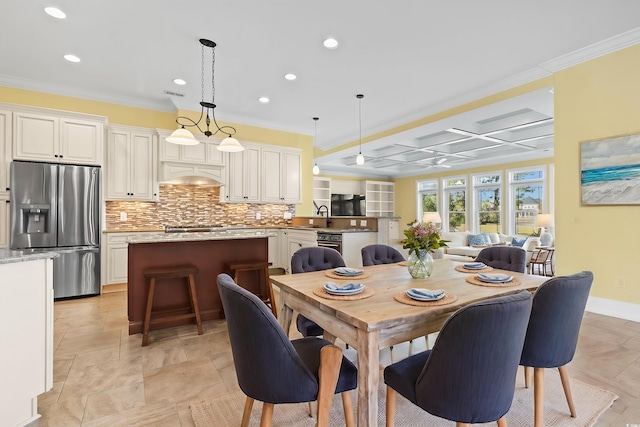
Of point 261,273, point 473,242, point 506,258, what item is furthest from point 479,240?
point 261,273

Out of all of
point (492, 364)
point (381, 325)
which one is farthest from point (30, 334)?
point (492, 364)

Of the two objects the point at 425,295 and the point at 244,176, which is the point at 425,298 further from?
the point at 244,176

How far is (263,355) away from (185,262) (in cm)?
232

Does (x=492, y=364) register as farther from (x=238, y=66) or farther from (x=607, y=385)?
(x=238, y=66)

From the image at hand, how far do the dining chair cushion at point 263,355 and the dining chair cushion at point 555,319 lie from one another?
1.09m

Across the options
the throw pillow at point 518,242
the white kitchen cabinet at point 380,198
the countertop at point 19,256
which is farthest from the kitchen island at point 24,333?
the white kitchen cabinet at point 380,198

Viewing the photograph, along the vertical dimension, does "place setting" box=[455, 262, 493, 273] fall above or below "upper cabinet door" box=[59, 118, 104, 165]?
below

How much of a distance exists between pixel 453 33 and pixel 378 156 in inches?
206

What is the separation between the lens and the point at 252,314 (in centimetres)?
119

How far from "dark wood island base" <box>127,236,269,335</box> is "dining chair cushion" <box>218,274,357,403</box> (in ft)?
7.03

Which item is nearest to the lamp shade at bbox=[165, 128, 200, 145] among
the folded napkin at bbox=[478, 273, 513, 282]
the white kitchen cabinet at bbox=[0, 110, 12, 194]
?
the white kitchen cabinet at bbox=[0, 110, 12, 194]

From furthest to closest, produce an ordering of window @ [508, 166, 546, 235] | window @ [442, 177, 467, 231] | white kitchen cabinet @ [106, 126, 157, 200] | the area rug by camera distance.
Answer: window @ [442, 177, 467, 231], window @ [508, 166, 546, 235], white kitchen cabinet @ [106, 126, 157, 200], the area rug

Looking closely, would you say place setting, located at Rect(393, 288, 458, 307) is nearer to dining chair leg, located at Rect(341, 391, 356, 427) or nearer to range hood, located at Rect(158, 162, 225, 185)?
dining chair leg, located at Rect(341, 391, 356, 427)

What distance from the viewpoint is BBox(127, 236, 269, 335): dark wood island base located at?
9.82ft
